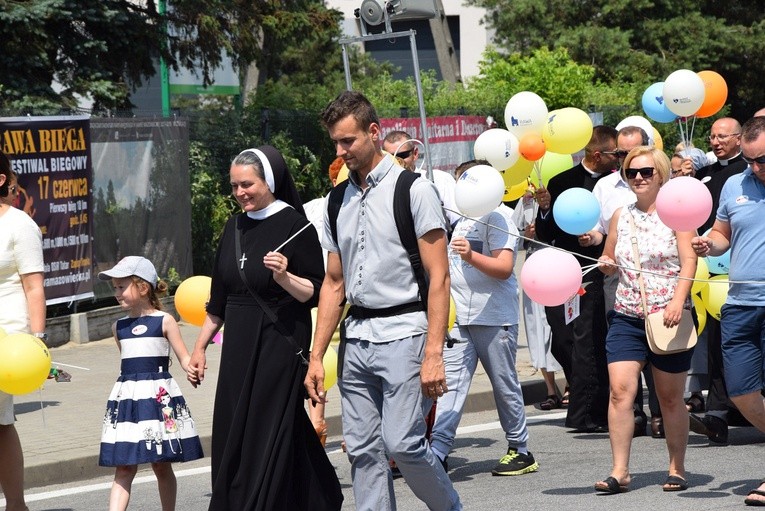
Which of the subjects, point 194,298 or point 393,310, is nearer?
point 393,310

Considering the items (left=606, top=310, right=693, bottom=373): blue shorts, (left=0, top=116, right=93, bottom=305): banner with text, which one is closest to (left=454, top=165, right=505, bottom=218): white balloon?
(left=606, top=310, right=693, bottom=373): blue shorts

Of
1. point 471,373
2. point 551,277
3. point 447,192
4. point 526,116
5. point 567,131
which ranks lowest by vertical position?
point 471,373

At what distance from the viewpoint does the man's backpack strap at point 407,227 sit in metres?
5.66

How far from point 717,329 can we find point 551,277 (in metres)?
2.54

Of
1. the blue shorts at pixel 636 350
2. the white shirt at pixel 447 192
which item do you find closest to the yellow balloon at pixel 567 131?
the white shirt at pixel 447 192

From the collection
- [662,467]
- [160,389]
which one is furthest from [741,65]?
[160,389]

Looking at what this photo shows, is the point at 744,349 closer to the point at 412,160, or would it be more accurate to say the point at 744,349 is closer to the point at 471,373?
the point at 471,373

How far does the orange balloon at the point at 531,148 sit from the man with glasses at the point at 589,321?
9.6 inches

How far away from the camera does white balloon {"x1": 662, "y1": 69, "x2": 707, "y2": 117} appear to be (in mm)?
10250

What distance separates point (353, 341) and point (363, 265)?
33 centimetres

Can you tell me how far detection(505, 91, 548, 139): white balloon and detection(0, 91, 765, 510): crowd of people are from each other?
999mm

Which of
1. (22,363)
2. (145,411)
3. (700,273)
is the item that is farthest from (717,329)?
(22,363)

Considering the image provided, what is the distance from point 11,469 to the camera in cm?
677

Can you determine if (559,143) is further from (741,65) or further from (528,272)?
(741,65)
